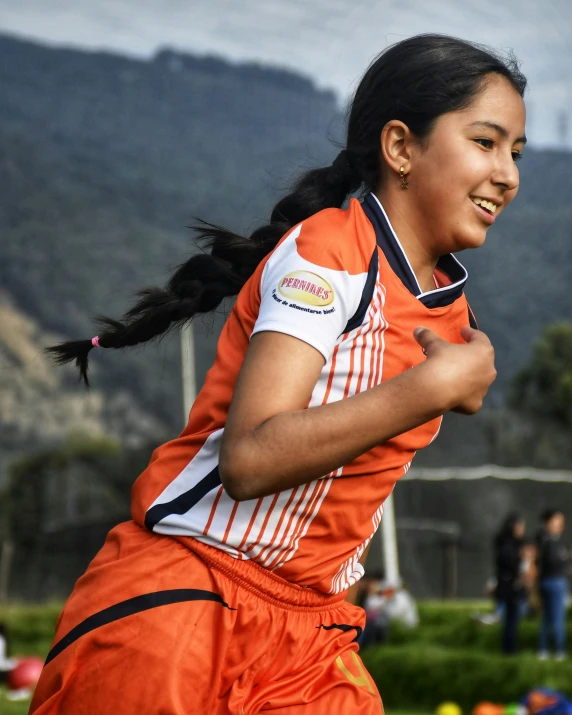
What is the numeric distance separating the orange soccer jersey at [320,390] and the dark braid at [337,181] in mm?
184

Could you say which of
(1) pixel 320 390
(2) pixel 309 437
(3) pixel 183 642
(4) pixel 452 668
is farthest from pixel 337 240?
(4) pixel 452 668

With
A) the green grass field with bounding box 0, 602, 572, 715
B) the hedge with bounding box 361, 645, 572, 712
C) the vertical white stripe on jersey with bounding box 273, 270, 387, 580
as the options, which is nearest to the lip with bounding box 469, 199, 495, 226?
the vertical white stripe on jersey with bounding box 273, 270, 387, 580

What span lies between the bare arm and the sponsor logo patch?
7 cm

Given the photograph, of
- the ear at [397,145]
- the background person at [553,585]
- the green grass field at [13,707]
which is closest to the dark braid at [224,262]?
the ear at [397,145]

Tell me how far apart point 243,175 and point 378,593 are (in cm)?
5370

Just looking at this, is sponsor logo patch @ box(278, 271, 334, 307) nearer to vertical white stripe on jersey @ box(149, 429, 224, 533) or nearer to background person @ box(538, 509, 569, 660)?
vertical white stripe on jersey @ box(149, 429, 224, 533)

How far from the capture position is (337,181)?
→ 2176 millimetres

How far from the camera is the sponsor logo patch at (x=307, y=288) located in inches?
67.2

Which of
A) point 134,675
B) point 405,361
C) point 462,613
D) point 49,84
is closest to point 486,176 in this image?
point 405,361

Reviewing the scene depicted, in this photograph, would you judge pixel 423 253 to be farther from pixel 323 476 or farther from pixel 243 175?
pixel 243 175

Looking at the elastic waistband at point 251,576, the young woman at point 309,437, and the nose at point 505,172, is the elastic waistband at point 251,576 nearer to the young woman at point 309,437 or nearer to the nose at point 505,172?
the young woman at point 309,437

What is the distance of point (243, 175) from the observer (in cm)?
6531

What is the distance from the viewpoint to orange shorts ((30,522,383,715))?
1815 millimetres

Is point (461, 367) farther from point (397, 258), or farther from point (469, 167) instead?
point (469, 167)
